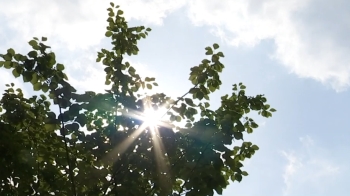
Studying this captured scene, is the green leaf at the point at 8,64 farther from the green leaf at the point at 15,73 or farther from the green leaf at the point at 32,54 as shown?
the green leaf at the point at 32,54

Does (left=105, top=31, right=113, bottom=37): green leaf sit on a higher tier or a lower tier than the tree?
higher

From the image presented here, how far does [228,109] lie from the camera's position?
510cm

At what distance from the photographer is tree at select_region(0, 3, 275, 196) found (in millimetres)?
4152

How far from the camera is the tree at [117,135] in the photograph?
4.15 m

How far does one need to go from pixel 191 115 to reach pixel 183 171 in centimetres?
107

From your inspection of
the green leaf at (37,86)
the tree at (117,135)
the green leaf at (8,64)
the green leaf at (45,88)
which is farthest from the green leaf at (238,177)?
the green leaf at (8,64)

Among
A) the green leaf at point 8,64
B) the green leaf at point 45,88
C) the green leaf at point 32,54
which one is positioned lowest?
the green leaf at point 45,88

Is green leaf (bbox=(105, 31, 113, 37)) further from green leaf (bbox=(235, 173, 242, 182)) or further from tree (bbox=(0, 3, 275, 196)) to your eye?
green leaf (bbox=(235, 173, 242, 182))

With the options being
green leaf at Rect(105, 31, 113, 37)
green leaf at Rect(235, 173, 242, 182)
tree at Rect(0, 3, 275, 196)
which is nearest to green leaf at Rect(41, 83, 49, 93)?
tree at Rect(0, 3, 275, 196)

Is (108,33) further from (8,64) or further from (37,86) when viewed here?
(8,64)

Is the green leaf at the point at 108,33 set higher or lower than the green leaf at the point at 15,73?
higher

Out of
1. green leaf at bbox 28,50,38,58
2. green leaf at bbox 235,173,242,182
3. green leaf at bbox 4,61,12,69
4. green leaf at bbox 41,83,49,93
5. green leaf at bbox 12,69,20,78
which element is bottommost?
green leaf at bbox 235,173,242,182

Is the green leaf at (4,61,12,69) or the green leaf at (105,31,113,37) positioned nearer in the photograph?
the green leaf at (4,61,12,69)

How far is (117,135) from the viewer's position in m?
4.64
